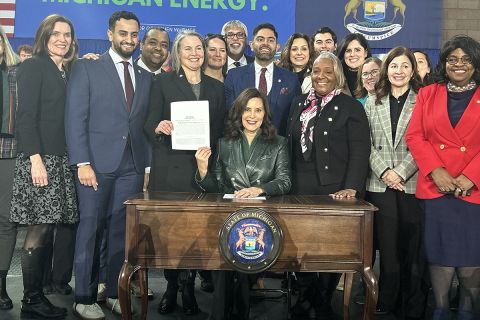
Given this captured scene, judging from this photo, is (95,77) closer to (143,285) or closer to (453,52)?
(143,285)

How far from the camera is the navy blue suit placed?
3.53 metres

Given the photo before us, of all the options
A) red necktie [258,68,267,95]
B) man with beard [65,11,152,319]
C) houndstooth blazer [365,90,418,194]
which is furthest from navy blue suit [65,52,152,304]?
houndstooth blazer [365,90,418,194]

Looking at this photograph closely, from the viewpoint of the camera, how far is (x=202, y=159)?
10.9ft

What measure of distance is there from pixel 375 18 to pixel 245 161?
5.88 meters

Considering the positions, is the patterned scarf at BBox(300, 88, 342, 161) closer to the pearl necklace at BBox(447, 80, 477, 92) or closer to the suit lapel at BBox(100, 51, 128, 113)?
the pearl necklace at BBox(447, 80, 477, 92)

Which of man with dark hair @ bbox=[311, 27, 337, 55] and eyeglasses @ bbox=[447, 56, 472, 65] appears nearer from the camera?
eyeglasses @ bbox=[447, 56, 472, 65]

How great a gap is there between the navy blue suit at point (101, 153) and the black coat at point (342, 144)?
1.21 m

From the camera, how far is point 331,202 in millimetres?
3002

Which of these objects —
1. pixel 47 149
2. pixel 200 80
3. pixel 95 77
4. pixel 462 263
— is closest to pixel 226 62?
pixel 200 80

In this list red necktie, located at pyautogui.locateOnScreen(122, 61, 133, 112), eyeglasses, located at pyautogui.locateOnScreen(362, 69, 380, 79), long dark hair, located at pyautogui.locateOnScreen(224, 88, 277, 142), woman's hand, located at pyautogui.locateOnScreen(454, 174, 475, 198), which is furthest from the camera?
→ eyeglasses, located at pyautogui.locateOnScreen(362, 69, 380, 79)

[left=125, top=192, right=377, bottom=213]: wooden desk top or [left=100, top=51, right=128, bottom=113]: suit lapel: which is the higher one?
[left=100, top=51, right=128, bottom=113]: suit lapel

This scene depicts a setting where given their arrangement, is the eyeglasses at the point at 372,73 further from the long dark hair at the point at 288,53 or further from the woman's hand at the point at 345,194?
the woman's hand at the point at 345,194

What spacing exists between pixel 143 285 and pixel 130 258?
1.39 feet

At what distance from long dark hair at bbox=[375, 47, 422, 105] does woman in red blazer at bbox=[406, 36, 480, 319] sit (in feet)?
1.62
